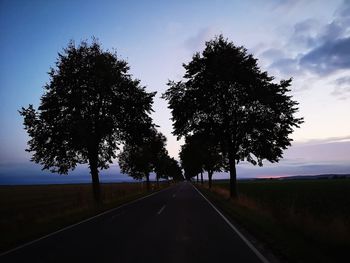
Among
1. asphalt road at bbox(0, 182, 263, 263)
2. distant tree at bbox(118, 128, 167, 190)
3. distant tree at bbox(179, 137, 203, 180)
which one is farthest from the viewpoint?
distant tree at bbox(179, 137, 203, 180)

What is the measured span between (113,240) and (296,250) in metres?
5.32

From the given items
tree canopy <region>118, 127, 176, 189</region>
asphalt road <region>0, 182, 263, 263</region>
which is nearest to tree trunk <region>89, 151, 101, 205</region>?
asphalt road <region>0, 182, 263, 263</region>

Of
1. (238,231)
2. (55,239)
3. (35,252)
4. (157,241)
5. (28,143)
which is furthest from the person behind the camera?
(28,143)

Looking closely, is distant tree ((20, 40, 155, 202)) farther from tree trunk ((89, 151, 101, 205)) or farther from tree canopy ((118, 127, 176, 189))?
tree canopy ((118, 127, 176, 189))

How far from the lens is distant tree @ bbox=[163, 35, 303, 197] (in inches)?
1200

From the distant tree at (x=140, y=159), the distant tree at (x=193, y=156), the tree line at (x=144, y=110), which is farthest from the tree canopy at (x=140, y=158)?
the tree line at (x=144, y=110)

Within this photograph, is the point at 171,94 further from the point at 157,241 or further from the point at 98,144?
the point at 157,241

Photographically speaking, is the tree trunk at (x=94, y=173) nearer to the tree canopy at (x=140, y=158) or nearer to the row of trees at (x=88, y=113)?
the row of trees at (x=88, y=113)

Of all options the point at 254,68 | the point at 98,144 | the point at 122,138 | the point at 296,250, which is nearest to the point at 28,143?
the point at 98,144

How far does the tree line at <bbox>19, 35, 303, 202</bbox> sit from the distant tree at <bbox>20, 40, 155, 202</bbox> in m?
0.07

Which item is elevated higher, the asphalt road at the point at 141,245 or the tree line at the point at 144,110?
the tree line at the point at 144,110

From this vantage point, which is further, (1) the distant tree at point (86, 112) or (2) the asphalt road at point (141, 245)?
(1) the distant tree at point (86, 112)

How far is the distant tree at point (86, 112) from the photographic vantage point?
2930 centimetres

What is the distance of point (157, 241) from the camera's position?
37.3 ft
